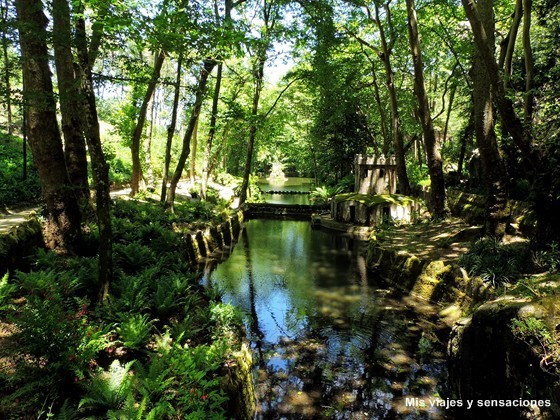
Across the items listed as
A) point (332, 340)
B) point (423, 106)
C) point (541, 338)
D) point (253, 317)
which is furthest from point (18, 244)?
point (423, 106)

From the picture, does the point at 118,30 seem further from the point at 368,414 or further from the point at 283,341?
the point at 368,414

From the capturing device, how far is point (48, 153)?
7238 mm

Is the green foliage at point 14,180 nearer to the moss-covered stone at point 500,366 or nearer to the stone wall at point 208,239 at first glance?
the stone wall at point 208,239

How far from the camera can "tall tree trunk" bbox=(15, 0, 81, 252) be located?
6.63 metres

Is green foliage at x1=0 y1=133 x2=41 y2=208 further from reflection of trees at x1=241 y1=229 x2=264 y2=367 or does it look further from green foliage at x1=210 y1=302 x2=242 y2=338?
green foliage at x1=210 y1=302 x2=242 y2=338

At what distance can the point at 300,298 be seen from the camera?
1014 cm

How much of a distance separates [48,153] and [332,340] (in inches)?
283

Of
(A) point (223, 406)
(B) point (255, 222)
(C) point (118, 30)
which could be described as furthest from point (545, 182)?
(B) point (255, 222)

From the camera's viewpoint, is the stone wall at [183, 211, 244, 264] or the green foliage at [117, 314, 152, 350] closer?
the green foliage at [117, 314, 152, 350]

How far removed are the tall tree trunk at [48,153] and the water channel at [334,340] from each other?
450 centimetres

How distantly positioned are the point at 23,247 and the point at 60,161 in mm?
1897

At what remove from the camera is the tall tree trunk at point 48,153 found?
6633mm

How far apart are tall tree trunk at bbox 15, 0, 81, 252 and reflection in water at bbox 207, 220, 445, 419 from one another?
3.81 m

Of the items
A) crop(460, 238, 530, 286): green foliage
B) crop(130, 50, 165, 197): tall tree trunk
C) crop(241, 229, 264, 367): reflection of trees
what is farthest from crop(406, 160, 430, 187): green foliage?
crop(130, 50, 165, 197): tall tree trunk
